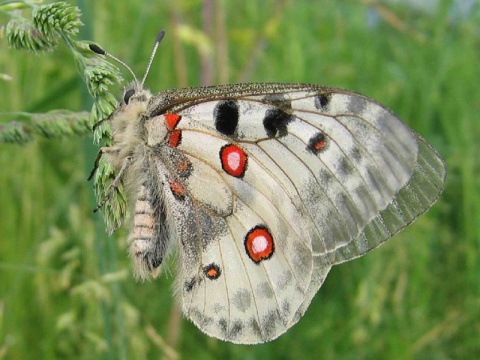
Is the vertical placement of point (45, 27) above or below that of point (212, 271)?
above

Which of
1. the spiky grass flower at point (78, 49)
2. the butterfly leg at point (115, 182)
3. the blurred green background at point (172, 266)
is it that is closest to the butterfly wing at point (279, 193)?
the butterfly leg at point (115, 182)

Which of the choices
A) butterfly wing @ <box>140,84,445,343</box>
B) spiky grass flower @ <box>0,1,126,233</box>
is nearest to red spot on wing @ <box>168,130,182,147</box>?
butterfly wing @ <box>140,84,445,343</box>

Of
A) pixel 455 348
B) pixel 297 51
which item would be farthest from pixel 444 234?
pixel 297 51

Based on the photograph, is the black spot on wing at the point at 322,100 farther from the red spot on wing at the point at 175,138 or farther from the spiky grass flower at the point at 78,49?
the spiky grass flower at the point at 78,49

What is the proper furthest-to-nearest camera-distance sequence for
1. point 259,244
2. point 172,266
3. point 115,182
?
point 172,266 → point 259,244 → point 115,182

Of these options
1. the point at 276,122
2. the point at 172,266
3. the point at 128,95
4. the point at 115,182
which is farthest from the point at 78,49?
the point at 172,266

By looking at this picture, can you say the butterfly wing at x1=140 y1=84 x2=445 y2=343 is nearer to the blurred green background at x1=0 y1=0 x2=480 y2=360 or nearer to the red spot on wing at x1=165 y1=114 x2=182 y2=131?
the red spot on wing at x1=165 y1=114 x2=182 y2=131

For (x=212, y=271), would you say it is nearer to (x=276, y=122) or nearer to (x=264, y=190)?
(x=264, y=190)

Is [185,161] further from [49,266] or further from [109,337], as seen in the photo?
[49,266]
